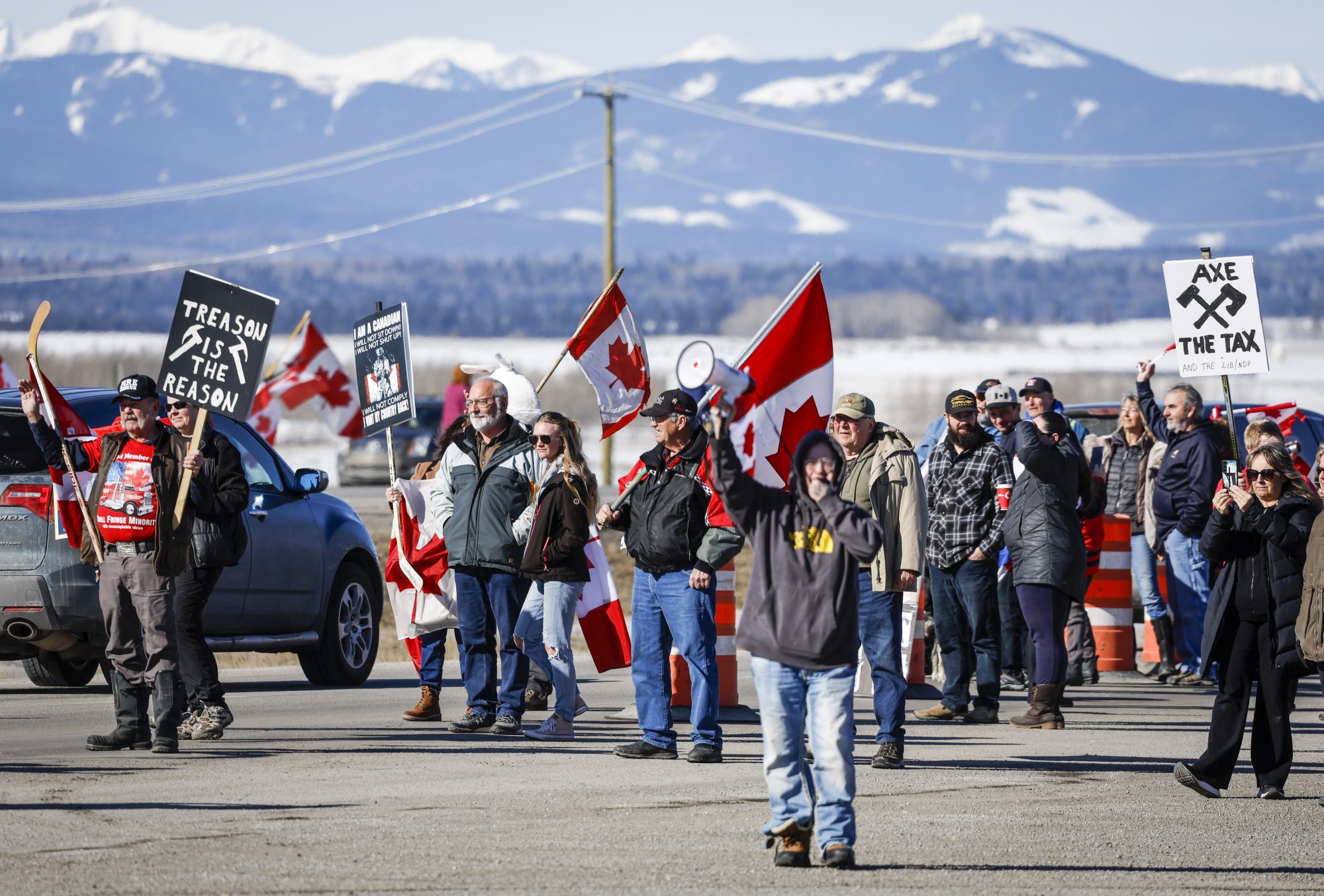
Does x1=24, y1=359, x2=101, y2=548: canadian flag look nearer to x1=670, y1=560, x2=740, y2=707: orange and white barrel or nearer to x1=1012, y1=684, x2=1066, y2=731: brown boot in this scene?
x1=670, y1=560, x2=740, y2=707: orange and white barrel

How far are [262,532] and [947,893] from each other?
7.17 metres

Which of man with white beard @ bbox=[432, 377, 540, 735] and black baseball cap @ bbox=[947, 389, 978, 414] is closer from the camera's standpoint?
man with white beard @ bbox=[432, 377, 540, 735]

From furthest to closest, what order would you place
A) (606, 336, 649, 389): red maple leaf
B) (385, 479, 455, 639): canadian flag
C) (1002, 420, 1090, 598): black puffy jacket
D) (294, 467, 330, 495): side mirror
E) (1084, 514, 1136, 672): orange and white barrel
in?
(1084, 514, 1136, 672): orange and white barrel, (294, 467, 330, 495): side mirror, (606, 336, 649, 389): red maple leaf, (385, 479, 455, 639): canadian flag, (1002, 420, 1090, 598): black puffy jacket

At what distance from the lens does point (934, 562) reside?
12133mm

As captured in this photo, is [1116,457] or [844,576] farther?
[1116,457]

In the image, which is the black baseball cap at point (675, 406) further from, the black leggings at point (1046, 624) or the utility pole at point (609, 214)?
the utility pole at point (609, 214)

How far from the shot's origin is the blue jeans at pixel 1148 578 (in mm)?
15180

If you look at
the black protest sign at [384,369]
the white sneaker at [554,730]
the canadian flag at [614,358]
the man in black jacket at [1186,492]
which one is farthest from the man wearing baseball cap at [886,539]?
the man in black jacket at [1186,492]

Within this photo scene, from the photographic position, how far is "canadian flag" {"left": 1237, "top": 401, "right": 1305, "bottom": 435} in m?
16.7

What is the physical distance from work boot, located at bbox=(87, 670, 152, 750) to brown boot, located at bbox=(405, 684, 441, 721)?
80.1 inches

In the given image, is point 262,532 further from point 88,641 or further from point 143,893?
point 143,893

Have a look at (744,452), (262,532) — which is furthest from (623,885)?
(262,532)

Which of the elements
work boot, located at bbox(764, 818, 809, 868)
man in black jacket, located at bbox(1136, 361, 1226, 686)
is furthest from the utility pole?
work boot, located at bbox(764, 818, 809, 868)

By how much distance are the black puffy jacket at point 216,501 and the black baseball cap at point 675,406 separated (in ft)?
7.27
